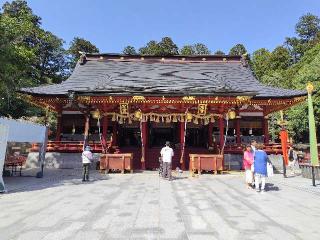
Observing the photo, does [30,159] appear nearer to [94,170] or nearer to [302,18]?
[94,170]

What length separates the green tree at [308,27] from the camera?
63.1 meters

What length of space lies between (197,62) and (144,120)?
1099 centimetres

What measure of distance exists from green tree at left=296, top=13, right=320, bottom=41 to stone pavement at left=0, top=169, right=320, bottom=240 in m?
61.1

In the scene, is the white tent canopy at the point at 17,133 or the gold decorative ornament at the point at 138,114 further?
the gold decorative ornament at the point at 138,114

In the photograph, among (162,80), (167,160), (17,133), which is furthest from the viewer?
(162,80)

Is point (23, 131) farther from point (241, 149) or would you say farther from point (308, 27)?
point (308, 27)

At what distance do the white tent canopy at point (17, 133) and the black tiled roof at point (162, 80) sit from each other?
334 cm

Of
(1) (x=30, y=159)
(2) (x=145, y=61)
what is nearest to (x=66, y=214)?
(1) (x=30, y=159)

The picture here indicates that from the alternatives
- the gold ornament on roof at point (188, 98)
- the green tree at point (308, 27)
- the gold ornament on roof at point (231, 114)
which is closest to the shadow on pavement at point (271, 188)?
the gold ornament on roof at point (231, 114)

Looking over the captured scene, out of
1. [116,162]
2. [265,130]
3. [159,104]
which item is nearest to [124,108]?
[159,104]

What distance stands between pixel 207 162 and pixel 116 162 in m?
4.89

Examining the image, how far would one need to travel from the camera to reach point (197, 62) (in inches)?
1048

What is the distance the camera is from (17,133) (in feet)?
39.3

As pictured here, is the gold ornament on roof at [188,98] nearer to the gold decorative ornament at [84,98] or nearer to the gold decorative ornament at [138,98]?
the gold decorative ornament at [138,98]
